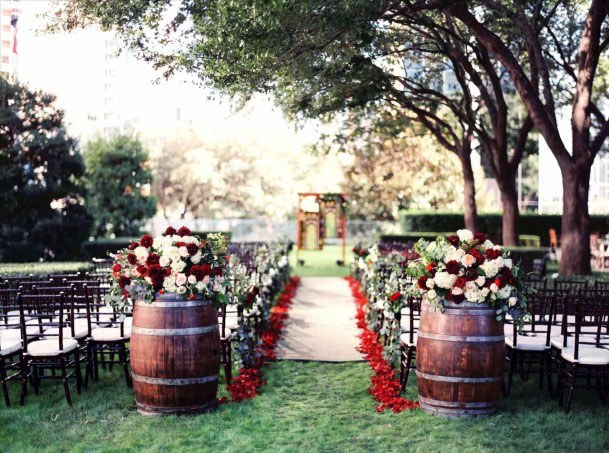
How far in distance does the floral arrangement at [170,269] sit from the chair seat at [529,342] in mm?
3039

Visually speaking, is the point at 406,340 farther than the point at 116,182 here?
No

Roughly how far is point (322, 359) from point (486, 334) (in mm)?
3415

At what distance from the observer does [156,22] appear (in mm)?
12227

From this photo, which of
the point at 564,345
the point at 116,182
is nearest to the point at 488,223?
the point at 116,182

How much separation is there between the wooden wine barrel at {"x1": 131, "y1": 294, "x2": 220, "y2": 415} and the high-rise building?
1598 centimetres

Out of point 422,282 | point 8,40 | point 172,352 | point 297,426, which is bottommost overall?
point 297,426

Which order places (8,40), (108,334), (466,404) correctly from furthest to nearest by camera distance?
(8,40) < (108,334) < (466,404)

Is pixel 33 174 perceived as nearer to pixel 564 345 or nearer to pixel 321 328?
pixel 321 328

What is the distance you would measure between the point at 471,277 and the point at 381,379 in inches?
82.8

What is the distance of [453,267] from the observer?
22.4 feet

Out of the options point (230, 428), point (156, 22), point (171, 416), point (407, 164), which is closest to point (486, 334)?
point (230, 428)

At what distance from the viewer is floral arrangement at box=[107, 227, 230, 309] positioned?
6836mm

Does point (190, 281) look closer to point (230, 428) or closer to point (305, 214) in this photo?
point (230, 428)

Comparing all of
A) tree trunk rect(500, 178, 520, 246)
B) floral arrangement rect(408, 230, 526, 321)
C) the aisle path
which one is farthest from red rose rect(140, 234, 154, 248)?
tree trunk rect(500, 178, 520, 246)
